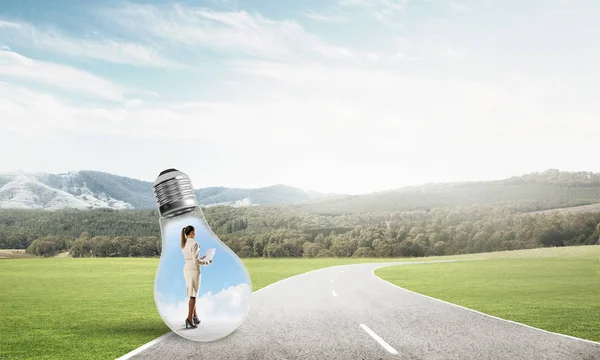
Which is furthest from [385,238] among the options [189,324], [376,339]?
[189,324]

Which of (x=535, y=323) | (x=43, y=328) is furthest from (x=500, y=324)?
(x=43, y=328)

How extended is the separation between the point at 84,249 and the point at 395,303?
12696 centimetres

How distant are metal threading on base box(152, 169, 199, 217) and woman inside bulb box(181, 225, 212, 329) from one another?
283 mm

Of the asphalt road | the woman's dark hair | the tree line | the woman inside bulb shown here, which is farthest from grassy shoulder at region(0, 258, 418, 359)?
the tree line

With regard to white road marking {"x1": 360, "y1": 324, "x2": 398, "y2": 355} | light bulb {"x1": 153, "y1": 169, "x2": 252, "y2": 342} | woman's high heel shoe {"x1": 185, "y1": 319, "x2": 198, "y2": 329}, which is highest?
light bulb {"x1": 153, "y1": 169, "x2": 252, "y2": 342}

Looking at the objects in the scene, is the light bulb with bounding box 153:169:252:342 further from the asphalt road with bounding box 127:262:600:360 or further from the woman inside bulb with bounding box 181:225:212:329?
the asphalt road with bounding box 127:262:600:360

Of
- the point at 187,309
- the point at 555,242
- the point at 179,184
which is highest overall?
the point at 179,184

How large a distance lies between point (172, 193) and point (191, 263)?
32.6 inches

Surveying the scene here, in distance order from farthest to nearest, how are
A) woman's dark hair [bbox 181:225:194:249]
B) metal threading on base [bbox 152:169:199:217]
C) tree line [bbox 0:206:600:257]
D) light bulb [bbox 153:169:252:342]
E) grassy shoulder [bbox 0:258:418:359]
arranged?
tree line [bbox 0:206:600:257] → grassy shoulder [bbox 0:258:418:359] → woman's dark hair [bbox 181:225:194:249] → light bulb [bbox 153:169:252:342] → metal threading on base [bbox 152:169:199:217]

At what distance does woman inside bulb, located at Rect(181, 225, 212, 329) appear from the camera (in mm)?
6652

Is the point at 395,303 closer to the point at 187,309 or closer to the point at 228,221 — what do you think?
the point at 187,309

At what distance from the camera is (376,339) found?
9.83m

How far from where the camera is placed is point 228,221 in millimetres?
150250

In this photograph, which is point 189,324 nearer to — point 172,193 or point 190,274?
point 190,274
